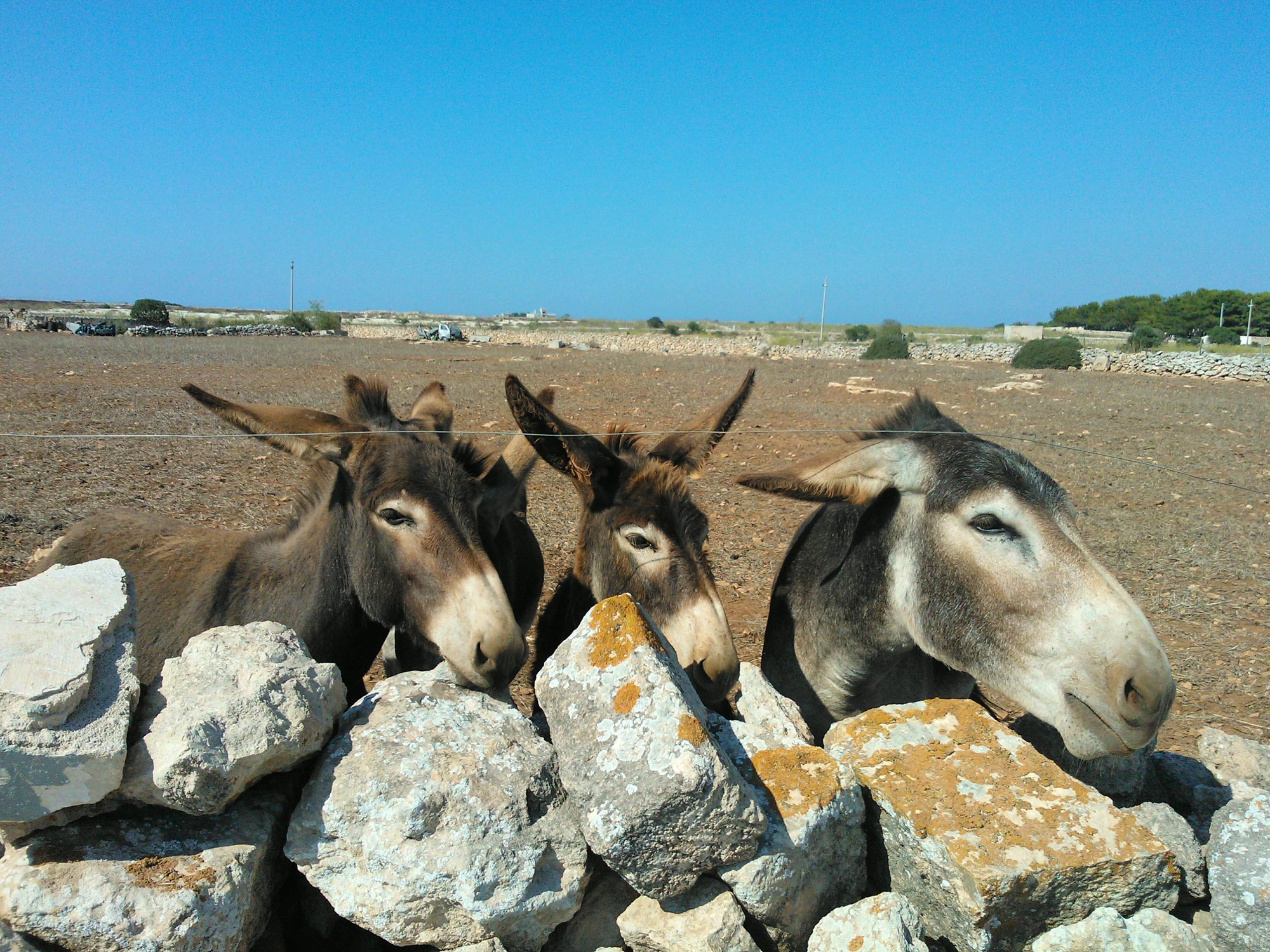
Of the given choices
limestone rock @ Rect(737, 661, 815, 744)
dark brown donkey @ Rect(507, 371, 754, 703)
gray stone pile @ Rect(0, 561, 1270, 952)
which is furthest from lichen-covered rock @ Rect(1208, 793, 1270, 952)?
dark brown donkey @ Rect(507, 371, 754, 703)

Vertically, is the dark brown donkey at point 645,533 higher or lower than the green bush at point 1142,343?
lower

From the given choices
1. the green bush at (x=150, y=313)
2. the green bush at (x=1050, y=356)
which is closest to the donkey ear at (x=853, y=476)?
the green bush at (x=1050, y=356)

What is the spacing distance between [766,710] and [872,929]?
0.87 m

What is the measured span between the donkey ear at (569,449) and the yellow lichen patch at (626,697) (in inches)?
47.8

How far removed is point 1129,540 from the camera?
7.95 m

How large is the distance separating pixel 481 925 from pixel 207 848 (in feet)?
2.63

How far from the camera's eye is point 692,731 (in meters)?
2.26

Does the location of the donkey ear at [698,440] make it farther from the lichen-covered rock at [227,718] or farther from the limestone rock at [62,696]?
the limestone rock at [62,696]

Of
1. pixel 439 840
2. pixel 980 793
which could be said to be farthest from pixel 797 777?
pixel 439 840

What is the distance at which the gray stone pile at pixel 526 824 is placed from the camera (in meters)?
2.06

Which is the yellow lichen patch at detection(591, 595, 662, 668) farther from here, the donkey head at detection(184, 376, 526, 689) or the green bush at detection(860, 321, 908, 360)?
the green bush at detection(860, 321, 908, 360)

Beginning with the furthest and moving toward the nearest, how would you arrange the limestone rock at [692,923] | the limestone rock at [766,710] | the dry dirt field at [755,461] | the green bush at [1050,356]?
the green bush at [1050,356]
the dry dirt field at [755,461]
the limestone rock at [766,710]
the limestone rock at [692,923]

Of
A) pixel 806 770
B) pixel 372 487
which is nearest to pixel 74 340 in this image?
pixel 372 487

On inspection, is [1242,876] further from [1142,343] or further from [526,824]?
[1142,343]
